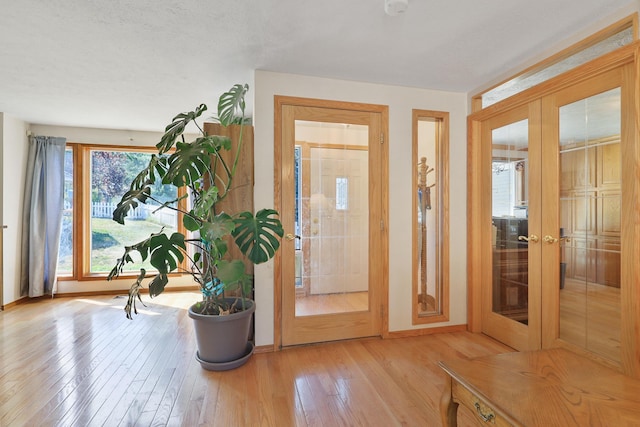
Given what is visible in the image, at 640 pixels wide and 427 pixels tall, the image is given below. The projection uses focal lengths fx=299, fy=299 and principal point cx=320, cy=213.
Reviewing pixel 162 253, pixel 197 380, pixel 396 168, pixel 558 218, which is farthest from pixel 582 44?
pixel 197 380

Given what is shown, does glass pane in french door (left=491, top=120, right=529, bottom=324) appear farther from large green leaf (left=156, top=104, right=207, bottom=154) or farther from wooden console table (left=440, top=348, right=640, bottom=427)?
large green leaf (left=156, top=104, right=207, bottom=154)

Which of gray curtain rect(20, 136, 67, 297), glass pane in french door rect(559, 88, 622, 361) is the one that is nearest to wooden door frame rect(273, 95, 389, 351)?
glass pane in french door rect(559, 88, 622, 361)

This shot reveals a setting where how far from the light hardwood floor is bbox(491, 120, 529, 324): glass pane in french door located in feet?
1.43

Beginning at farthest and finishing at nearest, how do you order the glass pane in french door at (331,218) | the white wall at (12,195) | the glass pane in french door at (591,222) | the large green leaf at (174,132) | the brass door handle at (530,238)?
the white wall at (12,195)
the glass pane in french door at (331,218)
the brass door handle at (530,238)
the large green leaf at (174,132)
the glass pane in french door at (591,222)

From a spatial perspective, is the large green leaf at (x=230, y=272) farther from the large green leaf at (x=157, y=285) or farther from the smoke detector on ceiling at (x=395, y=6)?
the smoke detector on ceiling at (x=395, y=6)

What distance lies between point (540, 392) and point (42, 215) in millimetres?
5567

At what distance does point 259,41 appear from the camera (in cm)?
213

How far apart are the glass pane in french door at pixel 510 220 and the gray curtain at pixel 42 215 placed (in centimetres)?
548

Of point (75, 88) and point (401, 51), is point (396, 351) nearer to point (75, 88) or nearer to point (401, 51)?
point (401, 51)

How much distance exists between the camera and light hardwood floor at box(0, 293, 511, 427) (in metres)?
1.76

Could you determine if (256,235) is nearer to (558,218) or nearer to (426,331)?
(426,331)

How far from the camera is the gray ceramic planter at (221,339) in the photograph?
2.23 m

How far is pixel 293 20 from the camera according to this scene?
191 cm

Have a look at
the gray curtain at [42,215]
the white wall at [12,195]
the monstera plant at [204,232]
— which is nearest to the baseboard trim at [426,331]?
the monstera plant at [204,232]
